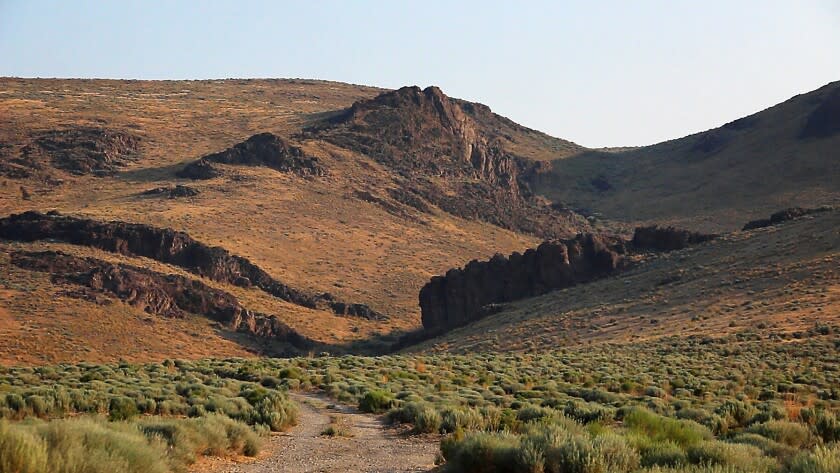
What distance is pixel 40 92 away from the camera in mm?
138875

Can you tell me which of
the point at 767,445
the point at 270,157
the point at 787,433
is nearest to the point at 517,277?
the point at 270,157

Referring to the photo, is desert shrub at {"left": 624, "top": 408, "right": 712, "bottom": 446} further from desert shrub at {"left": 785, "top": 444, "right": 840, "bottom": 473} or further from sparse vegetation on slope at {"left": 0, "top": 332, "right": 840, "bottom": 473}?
desert shrub at {"left": 785, "top": 444, "right": 840, "bottom": 473}

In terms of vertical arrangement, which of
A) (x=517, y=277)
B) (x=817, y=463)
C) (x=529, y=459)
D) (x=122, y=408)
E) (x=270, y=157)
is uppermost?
(x=270, y=157)

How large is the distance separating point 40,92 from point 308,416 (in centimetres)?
13367

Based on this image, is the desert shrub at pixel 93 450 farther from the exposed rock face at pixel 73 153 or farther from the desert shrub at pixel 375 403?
the exposed rock face at pixel 73 153

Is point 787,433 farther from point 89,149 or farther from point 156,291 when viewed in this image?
point 89,149

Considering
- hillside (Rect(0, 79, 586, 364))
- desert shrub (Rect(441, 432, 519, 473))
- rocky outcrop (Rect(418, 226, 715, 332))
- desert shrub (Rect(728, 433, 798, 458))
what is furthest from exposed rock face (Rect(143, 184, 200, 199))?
desert shrub (Rect(441, 432, 519, 473))

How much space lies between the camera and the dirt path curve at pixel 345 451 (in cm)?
1262

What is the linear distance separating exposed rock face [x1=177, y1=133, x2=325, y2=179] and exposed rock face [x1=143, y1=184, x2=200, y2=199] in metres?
9.90

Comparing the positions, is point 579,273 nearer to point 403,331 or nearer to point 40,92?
point 403,331

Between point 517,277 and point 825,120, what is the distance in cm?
7125

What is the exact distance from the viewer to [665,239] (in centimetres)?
7538

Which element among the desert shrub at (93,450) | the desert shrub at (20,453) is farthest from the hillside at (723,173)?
the desert shrub at (20,453)

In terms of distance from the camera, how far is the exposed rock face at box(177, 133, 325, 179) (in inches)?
4161
